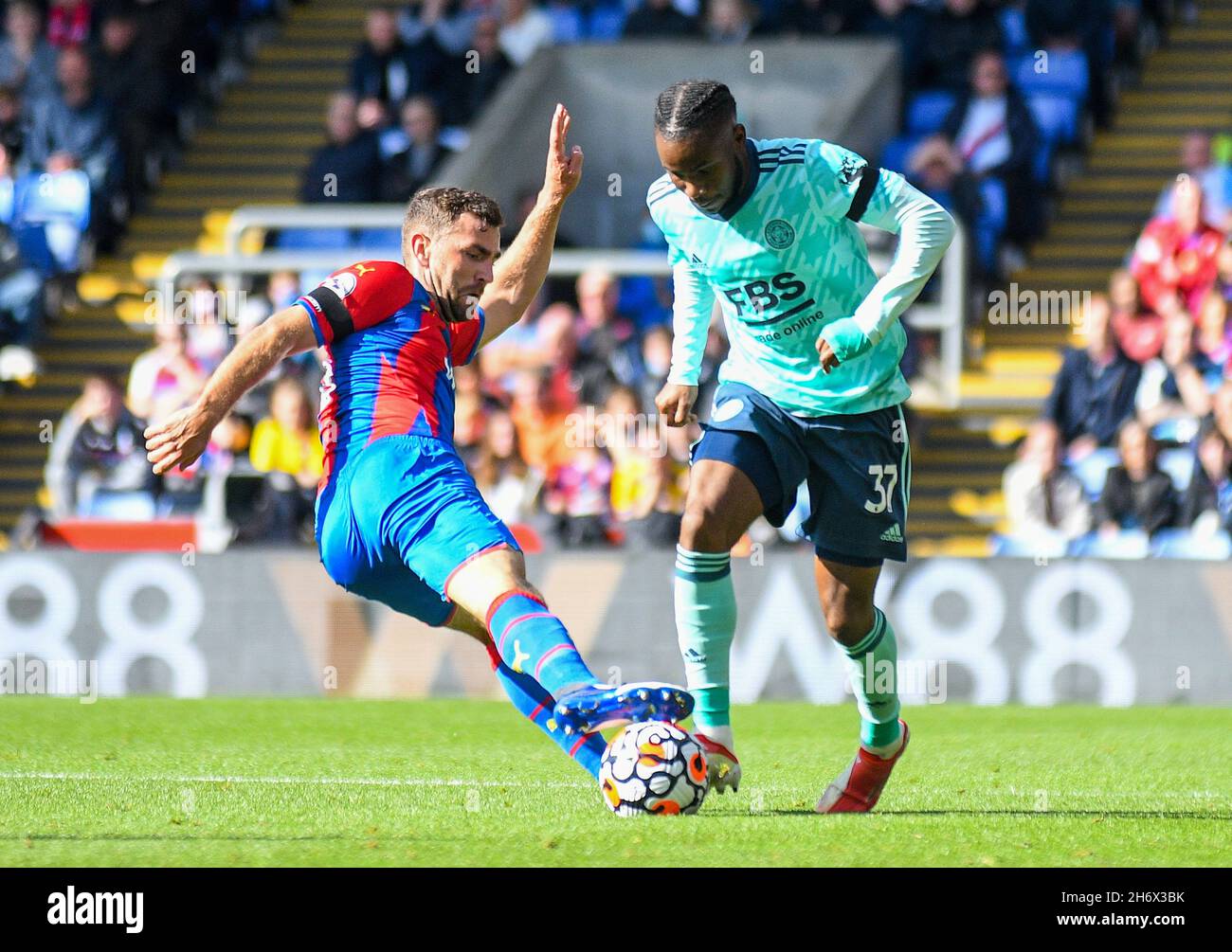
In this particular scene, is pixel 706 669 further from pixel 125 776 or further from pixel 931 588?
pixel 931 588

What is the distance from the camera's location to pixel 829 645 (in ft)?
39.1

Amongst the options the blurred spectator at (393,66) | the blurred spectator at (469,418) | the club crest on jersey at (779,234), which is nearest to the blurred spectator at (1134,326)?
the blurred spectator at (469,418)

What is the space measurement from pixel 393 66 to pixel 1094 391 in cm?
678

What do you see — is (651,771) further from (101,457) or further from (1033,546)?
(101,457)

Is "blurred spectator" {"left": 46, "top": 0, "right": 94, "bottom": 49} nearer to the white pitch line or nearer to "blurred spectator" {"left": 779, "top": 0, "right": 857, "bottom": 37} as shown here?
"blurred spectator" {"left": 779, "top": 0, "right": 857, "bottom": 37}

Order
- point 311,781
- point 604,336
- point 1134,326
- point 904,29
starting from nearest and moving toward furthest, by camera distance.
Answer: point 311,781, point 1134,326, point 604,336, point 904,29

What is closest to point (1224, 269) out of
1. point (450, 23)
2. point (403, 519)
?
point (450, 23)

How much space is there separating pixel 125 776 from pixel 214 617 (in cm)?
466

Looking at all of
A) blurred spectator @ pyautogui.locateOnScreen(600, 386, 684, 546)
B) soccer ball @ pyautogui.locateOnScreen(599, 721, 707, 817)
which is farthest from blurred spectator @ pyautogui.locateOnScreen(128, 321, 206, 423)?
soccer ball @ pyautogui.locateOnScreen(599, 721, 707, 817)

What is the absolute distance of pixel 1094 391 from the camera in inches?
516
